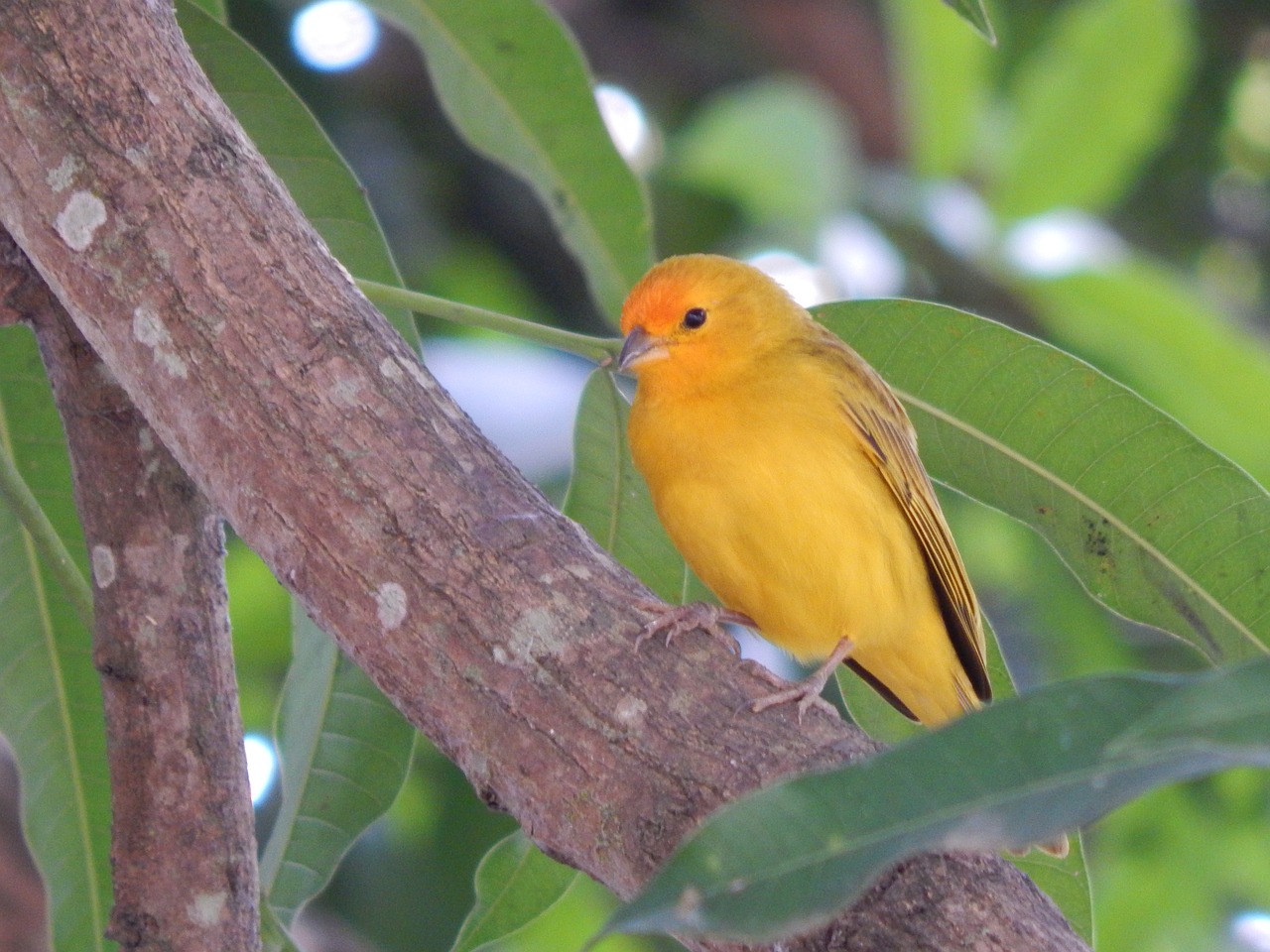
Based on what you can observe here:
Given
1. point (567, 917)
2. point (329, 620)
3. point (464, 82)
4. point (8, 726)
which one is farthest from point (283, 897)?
point (567, 917)

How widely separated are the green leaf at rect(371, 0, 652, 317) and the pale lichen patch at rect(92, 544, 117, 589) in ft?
4.87

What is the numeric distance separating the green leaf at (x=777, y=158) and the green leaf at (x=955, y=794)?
4048mm

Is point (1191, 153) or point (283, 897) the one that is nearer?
point (283, 897)

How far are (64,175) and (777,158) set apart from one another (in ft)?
11.7

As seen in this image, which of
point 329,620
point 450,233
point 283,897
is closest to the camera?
point 329,620

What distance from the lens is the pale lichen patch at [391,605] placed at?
2.12 metres

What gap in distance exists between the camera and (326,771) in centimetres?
285

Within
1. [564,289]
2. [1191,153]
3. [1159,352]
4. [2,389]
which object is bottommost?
[2,389]

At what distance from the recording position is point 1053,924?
6.30ft

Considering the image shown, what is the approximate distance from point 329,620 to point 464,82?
177cm

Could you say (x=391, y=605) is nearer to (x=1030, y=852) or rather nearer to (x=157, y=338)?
(x=157, y=338)

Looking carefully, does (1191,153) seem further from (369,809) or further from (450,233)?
(369,809)

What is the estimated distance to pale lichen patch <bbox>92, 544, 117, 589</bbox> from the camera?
245 cm

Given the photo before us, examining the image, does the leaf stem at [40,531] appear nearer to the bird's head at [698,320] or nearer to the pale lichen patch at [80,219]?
the pale lichen patch at [80,219]
